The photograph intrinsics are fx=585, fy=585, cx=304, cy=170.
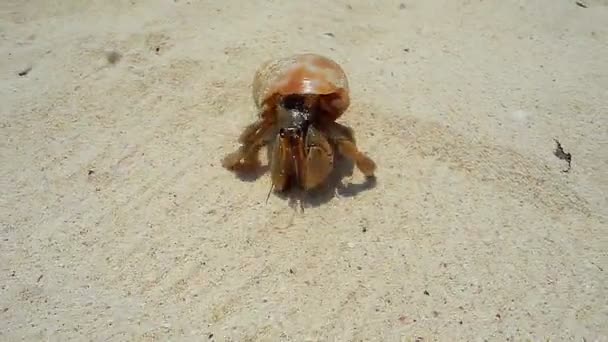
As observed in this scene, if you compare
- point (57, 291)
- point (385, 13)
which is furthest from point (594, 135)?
point (57, 291)

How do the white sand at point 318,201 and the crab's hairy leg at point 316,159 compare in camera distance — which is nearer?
the white sand at point 318,201

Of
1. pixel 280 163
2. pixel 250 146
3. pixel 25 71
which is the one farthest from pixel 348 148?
pixel 25 71

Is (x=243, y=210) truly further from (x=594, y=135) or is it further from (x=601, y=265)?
(x=594, y=135)

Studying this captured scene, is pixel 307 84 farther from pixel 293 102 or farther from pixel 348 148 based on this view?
pixel 348 148

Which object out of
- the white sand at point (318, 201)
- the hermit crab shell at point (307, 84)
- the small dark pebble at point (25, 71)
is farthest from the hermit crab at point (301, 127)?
the small dark pebble at point (25, 71)

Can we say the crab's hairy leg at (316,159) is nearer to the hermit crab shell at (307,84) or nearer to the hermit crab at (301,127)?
the hermit crab at (301,127)

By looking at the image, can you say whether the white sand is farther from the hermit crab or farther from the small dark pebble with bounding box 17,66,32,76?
the hermit crab
